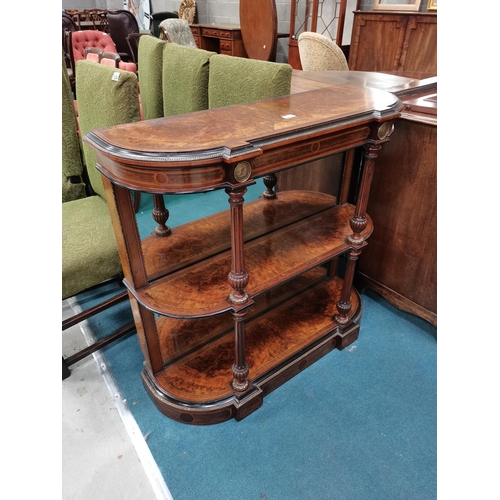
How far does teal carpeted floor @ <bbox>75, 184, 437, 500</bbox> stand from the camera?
1.24 m

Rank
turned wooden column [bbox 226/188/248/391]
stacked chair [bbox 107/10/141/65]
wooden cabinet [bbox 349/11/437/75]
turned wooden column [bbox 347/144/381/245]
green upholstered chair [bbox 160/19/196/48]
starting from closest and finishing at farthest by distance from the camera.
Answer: turned wooden column [bbox 226/188/248/391], turned wooden column [bbox 347/144/381/245], wooden cabinet [bbox 349/11/437/75], green upholstered chair [bbox 160/19/196/48], stacked chair [bbox 107/10/141/65]

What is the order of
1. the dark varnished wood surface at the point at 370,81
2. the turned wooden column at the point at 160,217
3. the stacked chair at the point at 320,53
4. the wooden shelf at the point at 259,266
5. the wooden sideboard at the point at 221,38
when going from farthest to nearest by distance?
the wooden sideboard at the point at 221,38, the stacked chair at the point at 320,53, the dark varnished wood surface at the point at 370,81, the turned wooden column at the point at 160,217, the wooden shelf at the point at 259,266

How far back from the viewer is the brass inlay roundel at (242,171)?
3.09 feet

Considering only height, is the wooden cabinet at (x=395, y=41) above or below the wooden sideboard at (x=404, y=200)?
above

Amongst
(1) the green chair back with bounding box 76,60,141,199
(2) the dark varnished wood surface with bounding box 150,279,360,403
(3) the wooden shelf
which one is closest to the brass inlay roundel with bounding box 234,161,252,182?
(3) the wooden shelf

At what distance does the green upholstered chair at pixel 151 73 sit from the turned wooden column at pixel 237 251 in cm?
150

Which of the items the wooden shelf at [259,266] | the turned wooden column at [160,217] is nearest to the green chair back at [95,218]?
the turned wooden column at [160,217]

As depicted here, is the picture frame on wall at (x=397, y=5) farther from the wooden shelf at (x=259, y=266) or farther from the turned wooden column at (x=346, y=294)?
the turned wooden column at (x=346, y=294)

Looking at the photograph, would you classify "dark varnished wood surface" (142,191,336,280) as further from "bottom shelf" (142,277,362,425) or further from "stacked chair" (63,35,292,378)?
"bottom shelf" (142,277,362,425)

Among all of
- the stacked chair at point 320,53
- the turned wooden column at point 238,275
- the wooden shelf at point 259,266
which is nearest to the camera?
the turned wooden column at point 238,275

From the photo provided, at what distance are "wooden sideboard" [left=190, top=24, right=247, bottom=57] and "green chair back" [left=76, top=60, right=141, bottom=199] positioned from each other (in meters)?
3.72

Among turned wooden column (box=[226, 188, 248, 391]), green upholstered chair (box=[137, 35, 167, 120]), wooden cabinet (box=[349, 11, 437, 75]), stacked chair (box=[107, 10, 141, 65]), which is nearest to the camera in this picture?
turned wooden column (box=[226, 188, 248, 391])

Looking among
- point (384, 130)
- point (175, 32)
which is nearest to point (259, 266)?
point (384, 130)

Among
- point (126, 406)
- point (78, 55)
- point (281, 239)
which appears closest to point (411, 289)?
point (281, 239)
